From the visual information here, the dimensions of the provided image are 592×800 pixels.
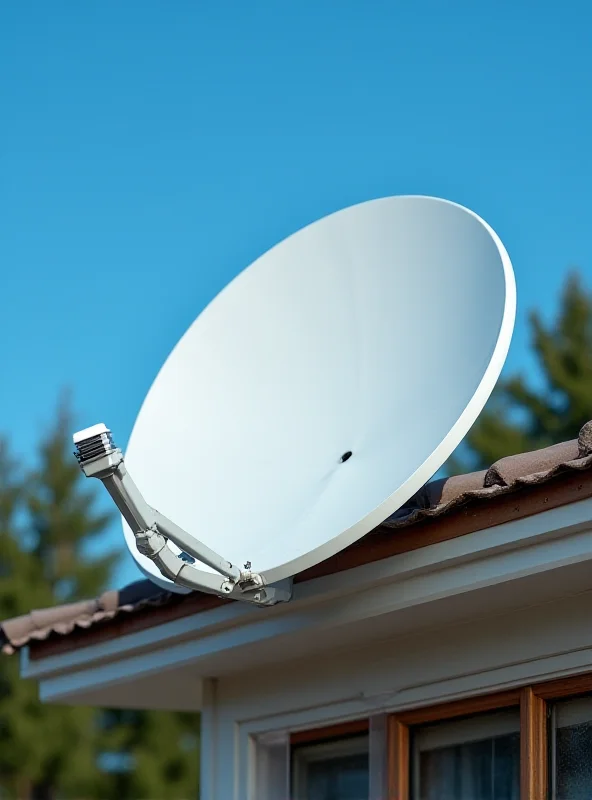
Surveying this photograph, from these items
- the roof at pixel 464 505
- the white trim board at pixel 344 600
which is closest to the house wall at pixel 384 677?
the white trim board at pixel 344 600

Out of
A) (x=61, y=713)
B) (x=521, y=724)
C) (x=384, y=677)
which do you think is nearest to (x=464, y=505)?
(x=521, y=724)

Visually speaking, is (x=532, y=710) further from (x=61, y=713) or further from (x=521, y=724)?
(x=61, y=713)

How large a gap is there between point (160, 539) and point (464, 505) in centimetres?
86

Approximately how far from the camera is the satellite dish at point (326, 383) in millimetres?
4285

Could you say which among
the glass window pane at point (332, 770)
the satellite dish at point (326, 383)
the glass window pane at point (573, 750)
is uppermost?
the satellite dish at point (326, 383)

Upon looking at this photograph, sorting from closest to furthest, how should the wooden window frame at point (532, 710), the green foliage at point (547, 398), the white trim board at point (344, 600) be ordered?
the white trim board at point (344, 600)
the wooden window frame at point (532, 710)
the green foliage at point (547, 398)

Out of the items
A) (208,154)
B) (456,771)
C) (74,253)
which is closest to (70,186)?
(74,253)

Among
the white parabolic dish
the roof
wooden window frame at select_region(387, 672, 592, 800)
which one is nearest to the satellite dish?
the white parabolic dish

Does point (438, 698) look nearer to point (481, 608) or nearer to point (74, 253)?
point (481, 608)

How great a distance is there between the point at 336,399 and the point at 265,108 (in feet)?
34.7

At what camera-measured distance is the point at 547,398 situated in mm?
25391

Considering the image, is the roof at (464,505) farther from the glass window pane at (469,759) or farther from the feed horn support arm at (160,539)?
the glass window pane at (469,759)

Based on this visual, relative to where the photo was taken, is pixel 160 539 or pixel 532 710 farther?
pixel 532 710

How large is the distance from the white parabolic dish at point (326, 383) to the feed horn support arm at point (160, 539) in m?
0.10
